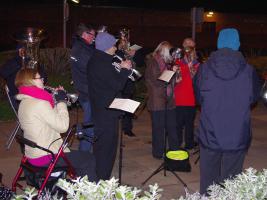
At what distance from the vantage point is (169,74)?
630 cm

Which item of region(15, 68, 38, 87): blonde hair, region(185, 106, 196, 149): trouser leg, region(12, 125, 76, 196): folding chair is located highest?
region(15, 68, 38, 87): blonde hair

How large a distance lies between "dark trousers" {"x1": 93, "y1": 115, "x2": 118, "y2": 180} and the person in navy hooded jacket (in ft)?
4.47

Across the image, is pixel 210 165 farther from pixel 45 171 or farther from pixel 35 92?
pixel 35 92

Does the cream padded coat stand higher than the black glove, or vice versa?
the black glove

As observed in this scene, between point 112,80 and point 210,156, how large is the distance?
1529 mm

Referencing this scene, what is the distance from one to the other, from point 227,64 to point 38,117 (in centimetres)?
191

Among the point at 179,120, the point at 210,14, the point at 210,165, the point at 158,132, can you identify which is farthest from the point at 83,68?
the point at 210,14

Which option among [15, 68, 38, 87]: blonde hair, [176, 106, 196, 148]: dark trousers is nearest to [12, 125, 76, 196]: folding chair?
[15, 68, 38, 87]: blonde hair

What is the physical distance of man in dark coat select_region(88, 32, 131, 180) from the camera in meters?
5.55

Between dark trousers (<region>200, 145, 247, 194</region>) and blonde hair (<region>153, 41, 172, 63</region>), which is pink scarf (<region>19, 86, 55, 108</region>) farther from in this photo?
blonde hair (<region>153, 41, 172, 63</region>)

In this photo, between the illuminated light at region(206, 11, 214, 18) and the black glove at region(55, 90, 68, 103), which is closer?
the black glove at region(55, 90, 68, 103)

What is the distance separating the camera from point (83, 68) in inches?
269

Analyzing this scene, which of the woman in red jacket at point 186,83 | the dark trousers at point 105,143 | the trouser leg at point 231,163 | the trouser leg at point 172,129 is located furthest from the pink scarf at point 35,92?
the woman in red jacket at point 186,83

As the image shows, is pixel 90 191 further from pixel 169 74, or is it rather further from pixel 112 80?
pixel 169 74
